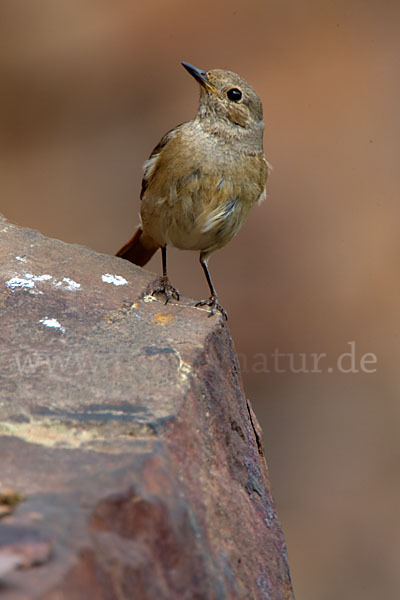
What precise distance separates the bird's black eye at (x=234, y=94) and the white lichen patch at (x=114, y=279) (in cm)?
140

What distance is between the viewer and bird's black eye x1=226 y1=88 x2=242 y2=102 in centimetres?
416

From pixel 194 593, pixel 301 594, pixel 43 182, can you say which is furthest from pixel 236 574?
pixel 43 182

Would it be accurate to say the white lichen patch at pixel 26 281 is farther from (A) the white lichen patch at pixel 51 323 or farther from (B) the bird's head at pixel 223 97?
(B) the bird's head at pixel 223 97

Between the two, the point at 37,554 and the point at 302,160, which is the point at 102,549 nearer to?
the point at 37,554

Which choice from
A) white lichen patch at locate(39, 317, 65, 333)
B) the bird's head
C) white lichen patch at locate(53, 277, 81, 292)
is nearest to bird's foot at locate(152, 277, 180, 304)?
white lichen patch at locate(53, 277, 81, 292)

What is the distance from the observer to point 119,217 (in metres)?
7.66

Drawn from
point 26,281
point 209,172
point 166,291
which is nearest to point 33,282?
point 26,281

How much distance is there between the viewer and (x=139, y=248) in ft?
15.2

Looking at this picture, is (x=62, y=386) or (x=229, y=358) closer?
(x=62, y=386)

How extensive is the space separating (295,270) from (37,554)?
18.9 feet

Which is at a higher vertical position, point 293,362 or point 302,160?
point 302,160

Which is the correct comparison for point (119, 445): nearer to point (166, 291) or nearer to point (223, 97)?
point (166, 291)

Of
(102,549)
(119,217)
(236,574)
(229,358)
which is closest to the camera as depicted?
(102,549)

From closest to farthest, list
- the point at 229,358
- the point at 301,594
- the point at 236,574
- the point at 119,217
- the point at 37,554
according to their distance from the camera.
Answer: the point at 37,554, the point at 236,574, the point at 229,358, the point at 301,594, the point at 119,217
